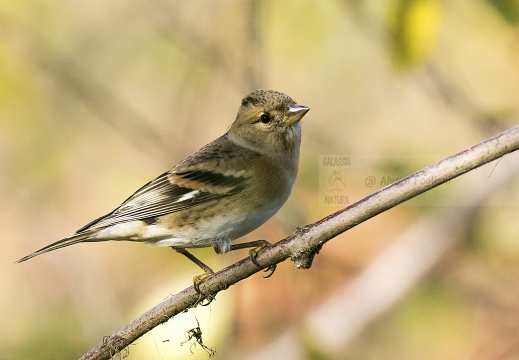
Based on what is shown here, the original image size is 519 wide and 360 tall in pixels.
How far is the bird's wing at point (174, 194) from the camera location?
3242 millimetres

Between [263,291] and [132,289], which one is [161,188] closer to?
[263,291]

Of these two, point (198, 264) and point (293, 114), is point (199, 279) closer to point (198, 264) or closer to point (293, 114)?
point (198, 264)

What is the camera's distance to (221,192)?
10.6 ft

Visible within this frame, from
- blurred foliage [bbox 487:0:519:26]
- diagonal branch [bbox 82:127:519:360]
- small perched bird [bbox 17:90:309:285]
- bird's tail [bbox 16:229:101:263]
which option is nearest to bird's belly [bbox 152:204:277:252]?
small perched bird [bbox 17:90:309:285]

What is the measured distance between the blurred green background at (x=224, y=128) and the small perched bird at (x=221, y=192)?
0.15 meters

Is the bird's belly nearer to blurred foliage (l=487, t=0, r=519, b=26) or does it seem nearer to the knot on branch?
the knot on branch

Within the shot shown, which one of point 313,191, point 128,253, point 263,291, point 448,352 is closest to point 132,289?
point 128,253

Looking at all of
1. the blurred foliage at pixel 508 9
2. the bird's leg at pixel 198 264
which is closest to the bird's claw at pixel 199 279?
the bird's leg at pixel 198 264

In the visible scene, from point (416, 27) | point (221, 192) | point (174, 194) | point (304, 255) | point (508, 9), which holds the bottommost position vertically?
point (304, 255)

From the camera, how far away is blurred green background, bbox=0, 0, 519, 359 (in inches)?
130

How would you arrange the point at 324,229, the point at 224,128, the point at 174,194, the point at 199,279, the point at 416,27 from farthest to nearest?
the point at 224,128 < the point at 174,194 < the point at 199,279 < the point at 416,27 < the point at 324,229

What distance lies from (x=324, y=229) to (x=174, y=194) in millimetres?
1459

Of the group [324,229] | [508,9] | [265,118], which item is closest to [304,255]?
[324,229]

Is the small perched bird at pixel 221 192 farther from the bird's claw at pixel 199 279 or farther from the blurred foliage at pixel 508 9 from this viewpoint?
the blurred foliage at pixel 508 9
